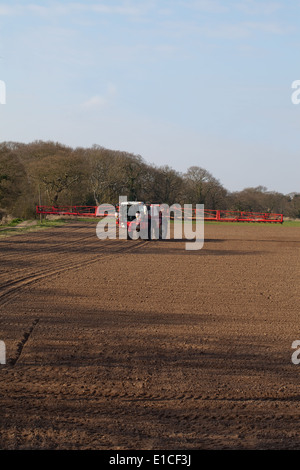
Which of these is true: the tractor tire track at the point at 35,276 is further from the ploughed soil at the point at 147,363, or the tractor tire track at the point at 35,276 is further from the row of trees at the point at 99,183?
the row of trees at the point at 99,183

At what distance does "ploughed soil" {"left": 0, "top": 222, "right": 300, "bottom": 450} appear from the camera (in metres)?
4.95

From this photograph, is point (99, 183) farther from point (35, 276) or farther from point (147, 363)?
point (147, 363)

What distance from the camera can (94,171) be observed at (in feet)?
203

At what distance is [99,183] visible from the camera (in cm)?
6200

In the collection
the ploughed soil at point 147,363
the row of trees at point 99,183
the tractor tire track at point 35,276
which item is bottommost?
the ploughed soil at point 147,363

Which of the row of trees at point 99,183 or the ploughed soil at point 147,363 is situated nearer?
the ploughed soil at point 147,363

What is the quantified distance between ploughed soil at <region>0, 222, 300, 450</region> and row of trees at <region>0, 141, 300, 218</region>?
1095 inches

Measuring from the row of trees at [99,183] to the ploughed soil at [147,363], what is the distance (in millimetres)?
27821

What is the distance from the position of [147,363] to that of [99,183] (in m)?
55.9

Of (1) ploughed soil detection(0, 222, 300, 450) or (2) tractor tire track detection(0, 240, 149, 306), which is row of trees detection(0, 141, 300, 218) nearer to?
(2) tractor tire track detection(0, 240, 149, 306)

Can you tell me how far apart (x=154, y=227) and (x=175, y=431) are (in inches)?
946

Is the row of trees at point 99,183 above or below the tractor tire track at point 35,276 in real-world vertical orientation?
above

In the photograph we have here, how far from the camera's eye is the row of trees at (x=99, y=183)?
1778 inches

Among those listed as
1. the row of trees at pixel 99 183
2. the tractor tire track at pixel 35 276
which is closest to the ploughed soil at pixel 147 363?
the tractor tire track at pixel 35 276
